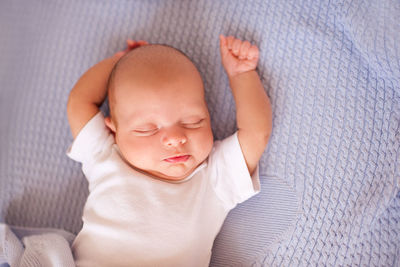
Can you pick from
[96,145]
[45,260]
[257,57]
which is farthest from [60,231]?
[257,57]

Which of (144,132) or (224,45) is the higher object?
(224,45)

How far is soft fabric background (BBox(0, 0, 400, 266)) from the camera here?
1.06m

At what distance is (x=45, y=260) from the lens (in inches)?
40.0

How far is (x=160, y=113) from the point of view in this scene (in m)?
1.01

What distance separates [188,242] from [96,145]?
16.3 inches

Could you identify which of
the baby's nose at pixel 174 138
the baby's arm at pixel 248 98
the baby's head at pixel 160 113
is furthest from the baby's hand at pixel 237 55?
the baby's nose at pixel 174 138

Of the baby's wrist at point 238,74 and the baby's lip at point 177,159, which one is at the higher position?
the baby's wrist at point 238,74

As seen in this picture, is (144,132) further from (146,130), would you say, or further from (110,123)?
(110,123)

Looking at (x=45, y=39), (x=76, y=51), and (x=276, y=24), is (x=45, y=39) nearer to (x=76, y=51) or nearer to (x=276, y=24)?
(x=76, y=51)

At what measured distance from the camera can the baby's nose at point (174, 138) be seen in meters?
0.99

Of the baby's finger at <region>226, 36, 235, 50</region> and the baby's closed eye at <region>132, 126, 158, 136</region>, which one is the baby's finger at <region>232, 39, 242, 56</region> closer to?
the baby's finger at <region>226, 36, 235, 50</region>

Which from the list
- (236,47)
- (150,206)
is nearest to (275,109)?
(236,47)

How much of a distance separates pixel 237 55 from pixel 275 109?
209 mm

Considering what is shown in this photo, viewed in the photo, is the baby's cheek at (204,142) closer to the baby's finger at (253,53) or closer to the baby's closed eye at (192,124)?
the baby's closed eye at (192,124)
